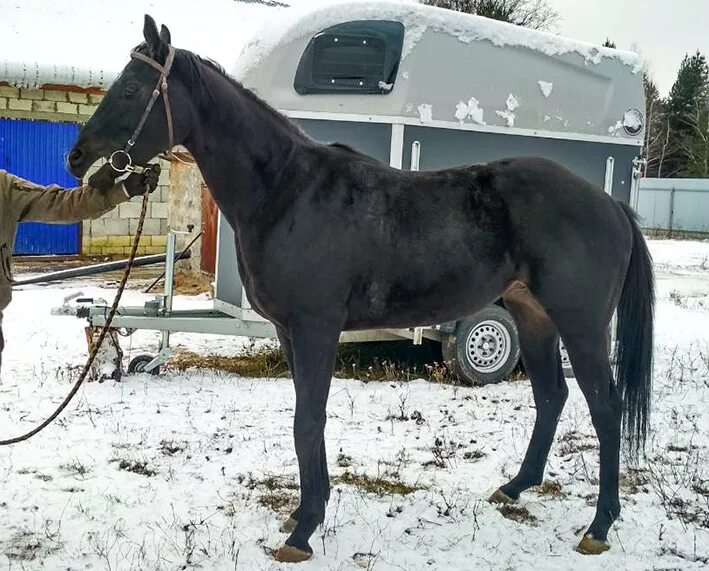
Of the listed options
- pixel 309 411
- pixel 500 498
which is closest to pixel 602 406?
pixel 500 498

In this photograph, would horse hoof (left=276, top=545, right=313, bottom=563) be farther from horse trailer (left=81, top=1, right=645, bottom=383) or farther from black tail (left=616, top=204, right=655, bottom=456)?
horse trailer (left=81, top=1, right=645, bottom=383)

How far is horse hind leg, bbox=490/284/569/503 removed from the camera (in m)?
3.99

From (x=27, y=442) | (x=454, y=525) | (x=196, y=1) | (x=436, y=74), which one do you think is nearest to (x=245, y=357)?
(x=27, y=442)

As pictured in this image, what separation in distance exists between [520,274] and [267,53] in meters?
3.28

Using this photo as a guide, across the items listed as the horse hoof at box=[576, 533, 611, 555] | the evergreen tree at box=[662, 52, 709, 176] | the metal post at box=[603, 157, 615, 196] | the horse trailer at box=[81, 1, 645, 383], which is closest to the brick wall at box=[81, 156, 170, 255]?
the horse trailer at box=[81, 1, 645, 383]

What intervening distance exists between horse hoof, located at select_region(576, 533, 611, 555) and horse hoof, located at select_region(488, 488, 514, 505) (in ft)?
1.74

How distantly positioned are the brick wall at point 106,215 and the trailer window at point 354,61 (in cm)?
784

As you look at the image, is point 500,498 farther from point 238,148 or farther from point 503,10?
point 503,10

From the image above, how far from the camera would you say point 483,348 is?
6.34 metres

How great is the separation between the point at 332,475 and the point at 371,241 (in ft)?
5.20

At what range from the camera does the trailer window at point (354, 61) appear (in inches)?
229

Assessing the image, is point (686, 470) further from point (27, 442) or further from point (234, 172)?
point (27, 442)

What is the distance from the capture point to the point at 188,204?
9984 millimetres

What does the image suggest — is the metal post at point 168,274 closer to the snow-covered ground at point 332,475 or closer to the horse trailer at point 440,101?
the horse trailer at point 440,101
